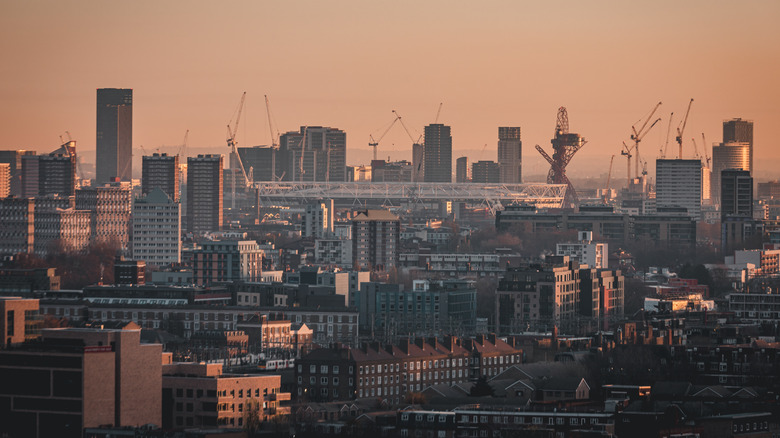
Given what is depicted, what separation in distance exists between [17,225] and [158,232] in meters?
7.46

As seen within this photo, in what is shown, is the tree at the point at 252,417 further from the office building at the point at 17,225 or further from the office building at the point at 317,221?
the office building at the point at 317,221

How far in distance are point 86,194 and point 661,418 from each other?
90.5 meters

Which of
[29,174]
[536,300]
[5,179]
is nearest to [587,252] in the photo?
[536,300]

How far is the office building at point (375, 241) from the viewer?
381 ft

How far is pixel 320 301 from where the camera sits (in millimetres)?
84438

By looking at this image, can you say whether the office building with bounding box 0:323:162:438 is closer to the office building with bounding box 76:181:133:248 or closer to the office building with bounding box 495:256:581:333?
the office building with bounding box 495:256:581:333

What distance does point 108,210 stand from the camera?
5305 inches

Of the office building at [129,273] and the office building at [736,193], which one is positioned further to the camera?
the office building at [736,193]

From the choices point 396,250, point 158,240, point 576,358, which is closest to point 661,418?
point 576,358

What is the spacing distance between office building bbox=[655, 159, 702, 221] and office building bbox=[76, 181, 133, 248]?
6531cm

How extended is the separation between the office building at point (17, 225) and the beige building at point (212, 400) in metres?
69.7

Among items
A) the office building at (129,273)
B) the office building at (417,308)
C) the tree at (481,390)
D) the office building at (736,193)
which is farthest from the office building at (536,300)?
the office building at (736,193)

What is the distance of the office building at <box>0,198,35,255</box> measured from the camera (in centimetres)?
12194

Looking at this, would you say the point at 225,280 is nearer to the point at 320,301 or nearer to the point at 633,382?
the point at 320,301
